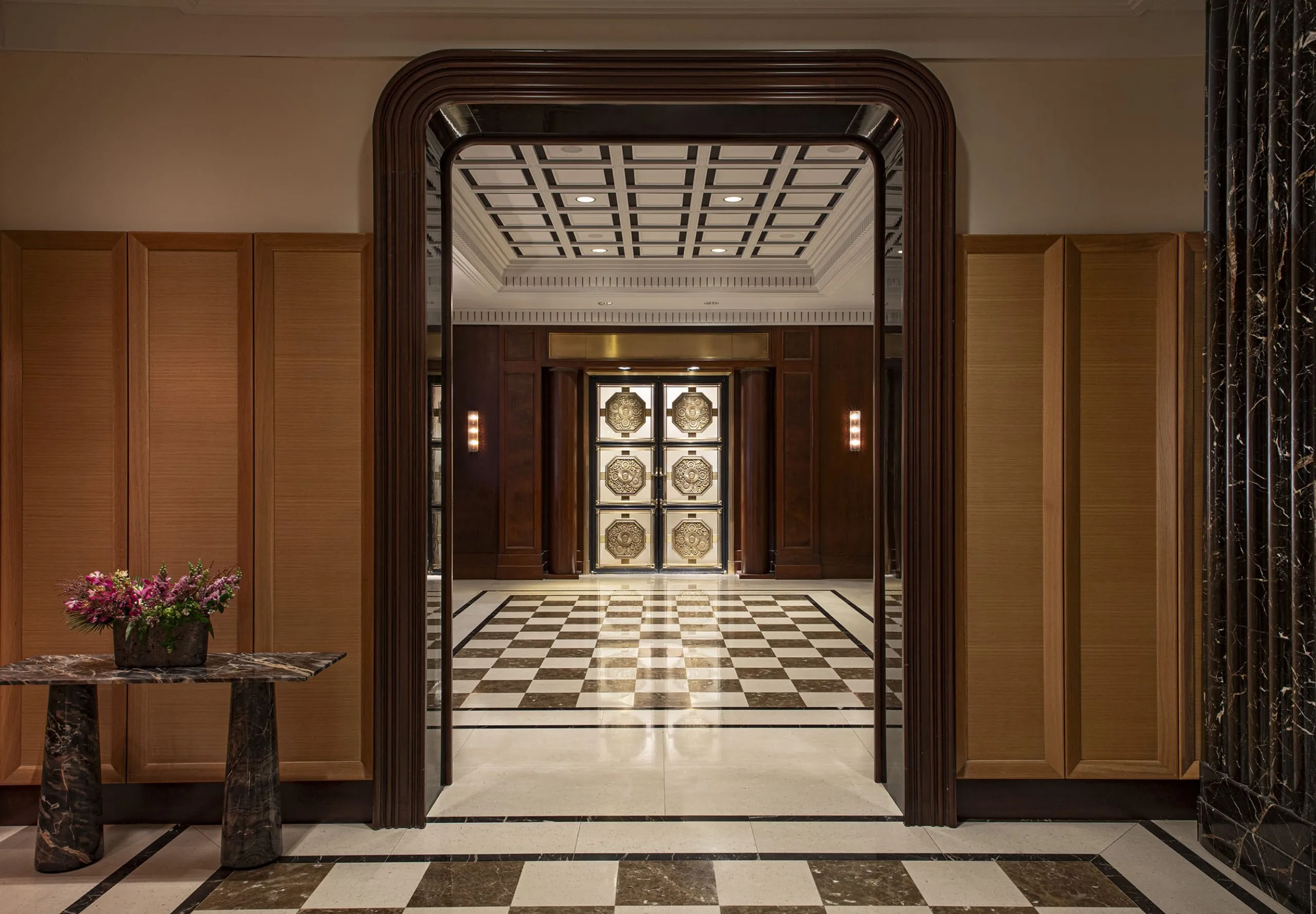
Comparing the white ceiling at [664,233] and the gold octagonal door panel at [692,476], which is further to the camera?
the gold octagonal door panel at [692,476]

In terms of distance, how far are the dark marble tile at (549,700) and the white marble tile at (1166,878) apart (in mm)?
2984

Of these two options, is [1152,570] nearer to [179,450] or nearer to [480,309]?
[179,450]

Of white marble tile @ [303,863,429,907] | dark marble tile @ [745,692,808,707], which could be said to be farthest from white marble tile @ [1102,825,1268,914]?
white marble tile @ [303,863,429,907]

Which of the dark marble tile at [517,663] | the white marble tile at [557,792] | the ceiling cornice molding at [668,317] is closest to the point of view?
the white marble tile at [557,792]

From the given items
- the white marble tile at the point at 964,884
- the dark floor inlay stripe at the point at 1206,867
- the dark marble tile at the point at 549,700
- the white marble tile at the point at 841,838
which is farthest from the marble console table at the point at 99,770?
the dark floor inlay stripe at the point at 1206,867

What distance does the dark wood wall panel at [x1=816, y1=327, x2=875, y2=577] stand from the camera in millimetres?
10531

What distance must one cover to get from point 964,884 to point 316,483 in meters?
2.87

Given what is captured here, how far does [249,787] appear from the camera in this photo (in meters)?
3.05

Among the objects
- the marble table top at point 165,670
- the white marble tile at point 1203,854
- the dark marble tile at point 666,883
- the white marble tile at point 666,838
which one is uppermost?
the marble table top at point 165,670

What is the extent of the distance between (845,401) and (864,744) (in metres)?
6.70

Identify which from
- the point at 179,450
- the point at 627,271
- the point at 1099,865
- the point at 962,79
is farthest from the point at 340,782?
the point at 627,271

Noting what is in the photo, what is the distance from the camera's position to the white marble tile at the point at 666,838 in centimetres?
318

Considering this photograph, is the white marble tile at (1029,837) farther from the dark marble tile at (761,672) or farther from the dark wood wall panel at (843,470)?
the dark wood wall panel at (843,470)

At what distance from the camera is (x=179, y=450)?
3.45 meters
